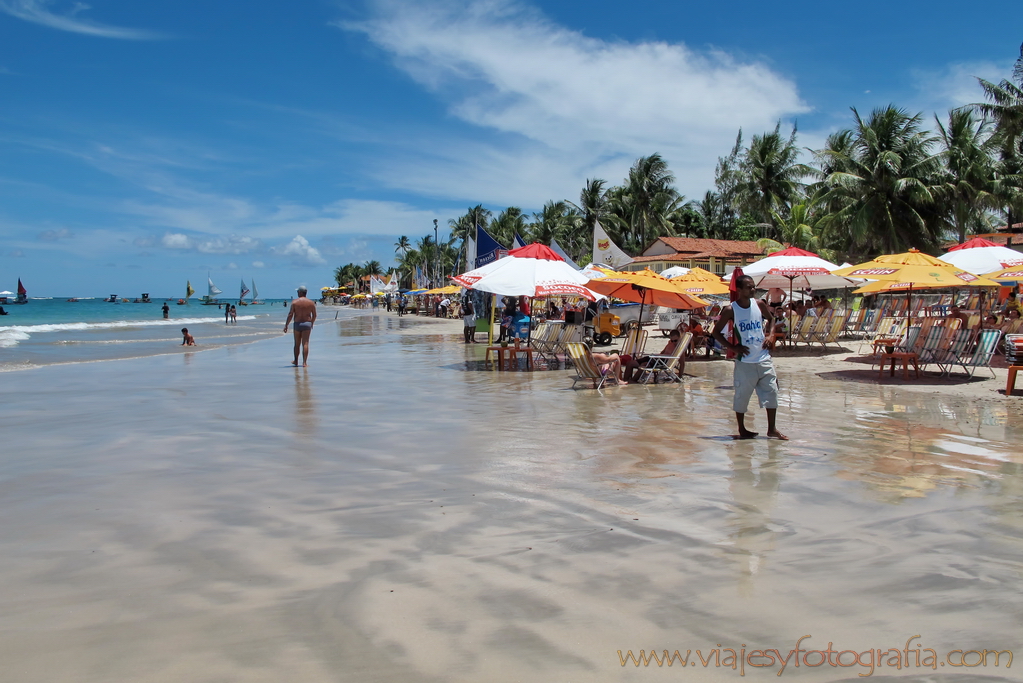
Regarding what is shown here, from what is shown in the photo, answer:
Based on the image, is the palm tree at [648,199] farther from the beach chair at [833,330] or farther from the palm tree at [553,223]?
the beach chair at [833,330]

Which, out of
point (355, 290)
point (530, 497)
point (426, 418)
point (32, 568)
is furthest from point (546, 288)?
point (355, 290)

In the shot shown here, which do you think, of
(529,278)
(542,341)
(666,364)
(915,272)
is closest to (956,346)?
(915,272)

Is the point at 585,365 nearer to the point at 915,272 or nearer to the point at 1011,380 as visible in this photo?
the point at 915,272

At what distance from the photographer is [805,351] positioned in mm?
16906

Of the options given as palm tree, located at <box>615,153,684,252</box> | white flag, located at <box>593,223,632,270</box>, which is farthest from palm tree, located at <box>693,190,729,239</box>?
white flag, located at <box>593,223,632,270</box>

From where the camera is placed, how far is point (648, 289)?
1292cm

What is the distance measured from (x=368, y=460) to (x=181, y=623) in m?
3.11

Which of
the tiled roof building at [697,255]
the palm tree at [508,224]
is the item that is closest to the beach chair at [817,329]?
the tiled roof building at [697,255]

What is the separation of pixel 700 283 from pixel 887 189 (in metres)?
22.6

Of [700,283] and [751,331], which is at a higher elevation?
[700,283]

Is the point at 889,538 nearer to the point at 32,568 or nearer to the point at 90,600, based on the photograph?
the point at 90,600

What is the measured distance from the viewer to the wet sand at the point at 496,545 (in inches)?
119

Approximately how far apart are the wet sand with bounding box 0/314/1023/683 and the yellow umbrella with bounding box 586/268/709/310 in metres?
4.01

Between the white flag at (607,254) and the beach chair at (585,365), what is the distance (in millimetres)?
9630
